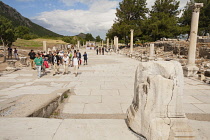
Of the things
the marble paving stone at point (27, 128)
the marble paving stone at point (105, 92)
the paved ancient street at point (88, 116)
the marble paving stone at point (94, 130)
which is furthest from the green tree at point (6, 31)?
the marble paving stone at point (94, 130)

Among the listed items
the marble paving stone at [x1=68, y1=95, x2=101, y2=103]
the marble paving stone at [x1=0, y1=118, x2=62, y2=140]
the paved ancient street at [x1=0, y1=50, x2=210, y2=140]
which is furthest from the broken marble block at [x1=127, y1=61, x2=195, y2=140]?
the marble paving stone at [x1=68, y1=95, x2=101, y2=103]

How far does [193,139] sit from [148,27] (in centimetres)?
3649

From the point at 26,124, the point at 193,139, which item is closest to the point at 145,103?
the point at 193,139

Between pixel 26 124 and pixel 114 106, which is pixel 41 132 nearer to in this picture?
pixel 26 124

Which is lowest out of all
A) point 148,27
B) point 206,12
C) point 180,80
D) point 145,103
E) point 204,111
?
point 204,111

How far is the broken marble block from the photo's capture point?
2.29 m

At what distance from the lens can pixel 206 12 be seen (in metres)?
34.4

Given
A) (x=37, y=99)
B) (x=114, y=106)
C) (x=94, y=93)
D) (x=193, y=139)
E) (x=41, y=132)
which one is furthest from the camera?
(x=94, y=93)

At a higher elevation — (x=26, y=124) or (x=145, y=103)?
(x=145, y=103)

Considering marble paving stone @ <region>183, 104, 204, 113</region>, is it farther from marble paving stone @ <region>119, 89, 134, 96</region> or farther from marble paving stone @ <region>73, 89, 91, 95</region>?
marble paving stone @ <region>73, 89, 91, 95</region>

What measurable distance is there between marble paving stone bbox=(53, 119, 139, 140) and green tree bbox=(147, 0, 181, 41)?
34.5m

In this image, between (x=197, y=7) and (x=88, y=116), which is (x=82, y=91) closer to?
(x=88, y=116)

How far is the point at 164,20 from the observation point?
33500 millimetres

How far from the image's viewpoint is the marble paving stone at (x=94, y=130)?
243cm
